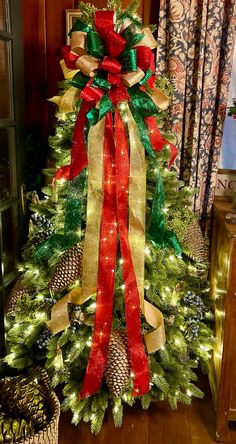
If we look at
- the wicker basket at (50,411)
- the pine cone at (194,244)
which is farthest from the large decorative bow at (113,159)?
the pine cone at (194,244)

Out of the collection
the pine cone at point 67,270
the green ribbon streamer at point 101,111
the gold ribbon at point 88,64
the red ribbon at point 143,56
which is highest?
the red ribbon at point 143,56

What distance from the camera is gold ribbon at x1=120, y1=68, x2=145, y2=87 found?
1491 mm

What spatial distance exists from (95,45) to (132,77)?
0.17m

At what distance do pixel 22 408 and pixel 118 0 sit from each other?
1.62 m

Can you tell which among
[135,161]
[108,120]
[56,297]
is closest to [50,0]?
[108,120]

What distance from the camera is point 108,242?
1.60 m

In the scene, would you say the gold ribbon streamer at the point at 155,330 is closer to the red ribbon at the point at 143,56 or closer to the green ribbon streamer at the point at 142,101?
the green ribbon streamer at the point at 142,101

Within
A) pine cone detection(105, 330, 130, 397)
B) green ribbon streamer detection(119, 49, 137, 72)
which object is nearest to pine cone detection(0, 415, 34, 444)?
pine cone detection(105, 330, 130, 397)

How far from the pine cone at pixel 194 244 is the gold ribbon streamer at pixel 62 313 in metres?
0.54

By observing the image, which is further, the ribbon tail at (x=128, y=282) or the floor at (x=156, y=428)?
the floor at (x=156, y=428)

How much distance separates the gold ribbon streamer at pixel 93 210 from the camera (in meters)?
1.55

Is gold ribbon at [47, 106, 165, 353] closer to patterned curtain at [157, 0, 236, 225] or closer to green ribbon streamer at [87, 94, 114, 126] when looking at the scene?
green ribbon streamer at [87, 94, 114, 126]

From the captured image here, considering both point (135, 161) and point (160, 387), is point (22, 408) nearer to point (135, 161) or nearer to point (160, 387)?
point (160, 387)

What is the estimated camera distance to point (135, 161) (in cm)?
156
